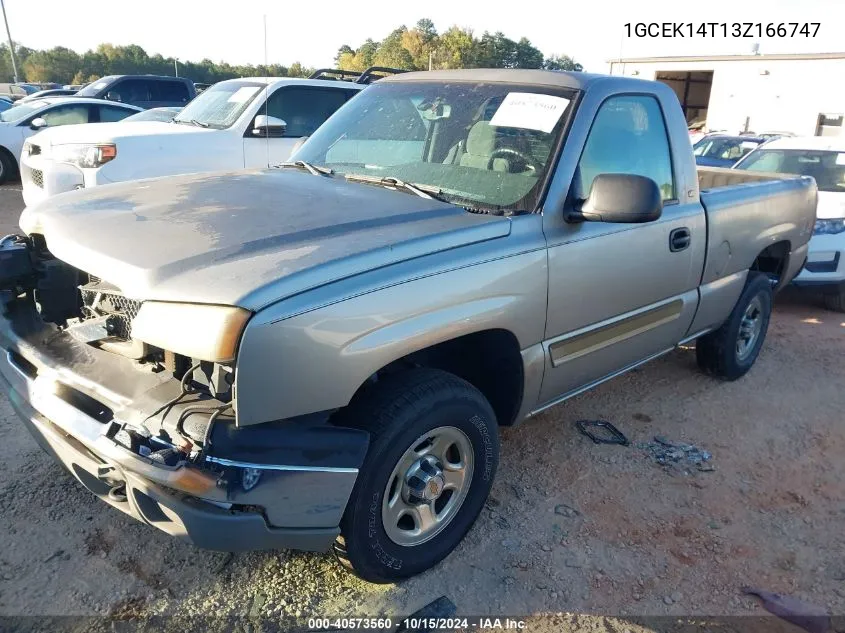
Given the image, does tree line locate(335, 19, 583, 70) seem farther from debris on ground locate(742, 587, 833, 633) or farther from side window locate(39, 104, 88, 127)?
debris on ground locate(742, 587, 833, 633)

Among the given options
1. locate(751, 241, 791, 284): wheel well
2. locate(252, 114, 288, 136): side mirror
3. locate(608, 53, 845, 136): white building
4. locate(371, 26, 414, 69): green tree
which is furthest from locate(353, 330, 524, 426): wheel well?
locate(371, 26, 414, 69): green tree

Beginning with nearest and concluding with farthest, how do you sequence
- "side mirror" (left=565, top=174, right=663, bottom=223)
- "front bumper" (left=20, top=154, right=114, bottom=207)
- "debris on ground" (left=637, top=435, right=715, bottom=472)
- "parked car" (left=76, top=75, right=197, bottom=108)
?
"side mirror" (left=565, top=174, right=663, bottom=223) → "debris on ground" (left=637, top=435, right=715, bottom=472) → "front bumper" (left=20, top=154, right=114, bottom=207) → "parked car" (left=76, top=75, right=197, bottom=108)

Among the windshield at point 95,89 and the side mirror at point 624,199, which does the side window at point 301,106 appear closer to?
the side mirror at point 624,199

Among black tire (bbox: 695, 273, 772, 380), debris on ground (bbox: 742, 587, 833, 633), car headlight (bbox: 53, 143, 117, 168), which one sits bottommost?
debris on ground (bbox: 742, 587, 833, 633)

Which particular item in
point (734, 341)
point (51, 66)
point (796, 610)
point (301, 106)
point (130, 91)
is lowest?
point (796, 610)

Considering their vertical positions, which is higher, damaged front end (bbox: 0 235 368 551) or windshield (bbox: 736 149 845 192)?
windshield (bbox: 736 149 845 192)

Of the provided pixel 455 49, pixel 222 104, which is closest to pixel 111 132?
pixel 222 104

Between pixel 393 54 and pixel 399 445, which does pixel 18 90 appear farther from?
pixel 399 445

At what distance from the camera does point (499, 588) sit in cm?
270

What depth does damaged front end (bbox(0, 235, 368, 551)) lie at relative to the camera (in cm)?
207

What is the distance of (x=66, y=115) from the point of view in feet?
39.6

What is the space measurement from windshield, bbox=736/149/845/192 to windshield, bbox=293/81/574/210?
5.59m

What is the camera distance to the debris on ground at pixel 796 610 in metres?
2.62

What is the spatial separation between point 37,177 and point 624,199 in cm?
639
